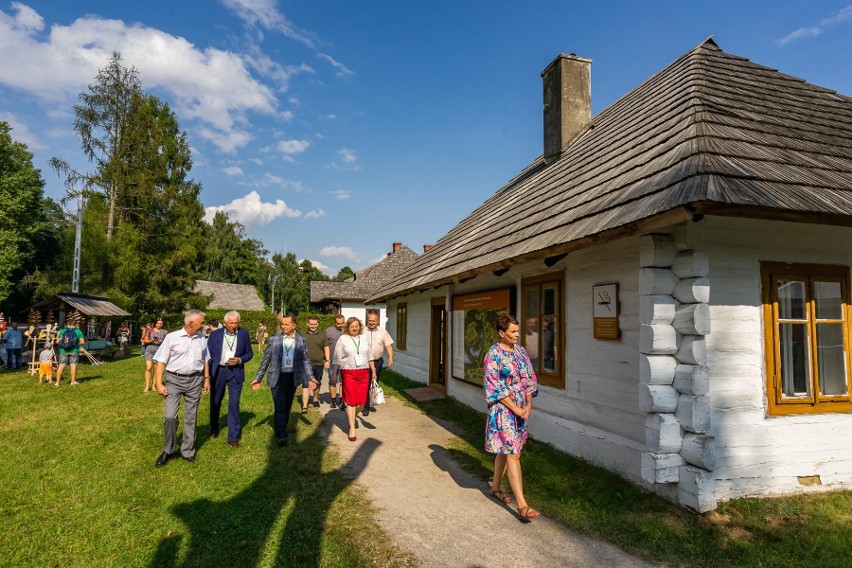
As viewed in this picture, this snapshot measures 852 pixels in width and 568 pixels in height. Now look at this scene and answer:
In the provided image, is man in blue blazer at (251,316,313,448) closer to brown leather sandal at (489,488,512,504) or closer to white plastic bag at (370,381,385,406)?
white plastic bag at (370,381,385,406)

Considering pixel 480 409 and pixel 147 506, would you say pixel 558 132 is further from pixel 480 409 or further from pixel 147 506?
pixel 147 506

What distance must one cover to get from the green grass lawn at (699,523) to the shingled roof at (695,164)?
259 cm

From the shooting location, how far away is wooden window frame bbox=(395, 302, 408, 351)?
51.5 ft

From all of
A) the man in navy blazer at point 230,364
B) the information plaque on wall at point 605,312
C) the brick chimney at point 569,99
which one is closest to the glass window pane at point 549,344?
the information plaque on wall at point 605,312

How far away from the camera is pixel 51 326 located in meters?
16.1

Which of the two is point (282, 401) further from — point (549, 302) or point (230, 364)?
point (549, 302)

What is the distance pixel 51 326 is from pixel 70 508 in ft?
48.6

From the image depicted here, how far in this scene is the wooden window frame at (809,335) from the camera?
186 inches

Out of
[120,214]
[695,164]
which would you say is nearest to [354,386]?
[695,164]

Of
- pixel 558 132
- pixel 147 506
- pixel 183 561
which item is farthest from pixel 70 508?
pixel 558 132

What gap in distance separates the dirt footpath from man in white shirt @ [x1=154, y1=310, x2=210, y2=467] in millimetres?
1966

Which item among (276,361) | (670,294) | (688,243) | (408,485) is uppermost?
(688,243)

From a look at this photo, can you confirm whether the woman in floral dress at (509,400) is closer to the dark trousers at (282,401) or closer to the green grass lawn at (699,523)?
the green grass lawn at (699,523)

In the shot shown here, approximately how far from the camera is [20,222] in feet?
104
